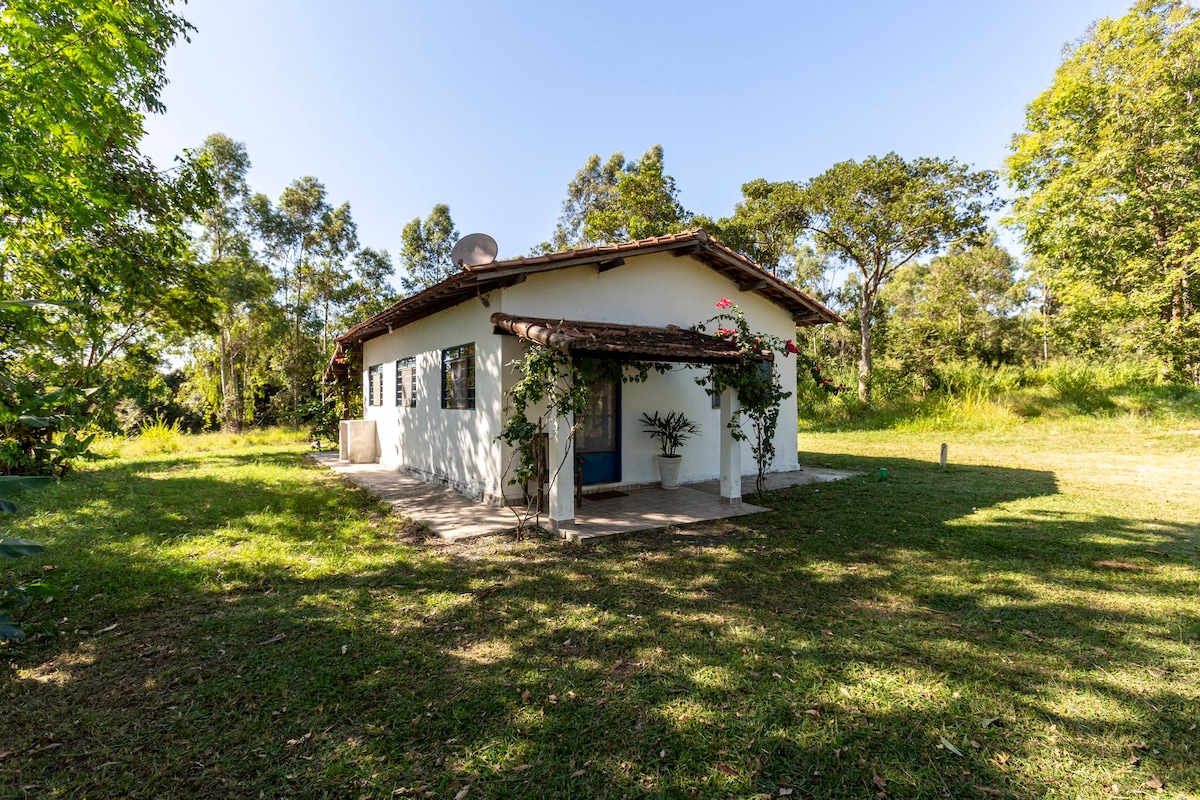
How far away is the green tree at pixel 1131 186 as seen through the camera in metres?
14.9

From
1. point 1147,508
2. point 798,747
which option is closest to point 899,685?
point 798,747

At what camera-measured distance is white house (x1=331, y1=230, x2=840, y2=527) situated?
21.4 feet

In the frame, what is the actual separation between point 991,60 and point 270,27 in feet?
44.9

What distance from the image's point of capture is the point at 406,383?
1074cm

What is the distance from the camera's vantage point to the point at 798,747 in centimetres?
241

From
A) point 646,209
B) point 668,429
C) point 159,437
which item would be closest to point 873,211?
point 646,209

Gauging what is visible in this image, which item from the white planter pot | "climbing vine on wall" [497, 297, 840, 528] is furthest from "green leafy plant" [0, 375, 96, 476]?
the white planter pot

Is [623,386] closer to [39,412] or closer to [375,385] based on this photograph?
[39,412]

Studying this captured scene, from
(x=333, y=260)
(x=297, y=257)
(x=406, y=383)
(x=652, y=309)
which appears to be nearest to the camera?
(x=652, y=309)

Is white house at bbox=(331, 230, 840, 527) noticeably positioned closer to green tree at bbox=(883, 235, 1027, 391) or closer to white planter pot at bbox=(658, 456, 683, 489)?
white planter pot at bbox=(658, 456, 683, 489)

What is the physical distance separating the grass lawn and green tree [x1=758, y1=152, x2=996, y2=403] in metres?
15.6

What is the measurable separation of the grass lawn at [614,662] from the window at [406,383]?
4.41 metres

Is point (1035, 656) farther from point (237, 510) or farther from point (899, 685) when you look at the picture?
point (237, 510)

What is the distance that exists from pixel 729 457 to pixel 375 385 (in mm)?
9962
